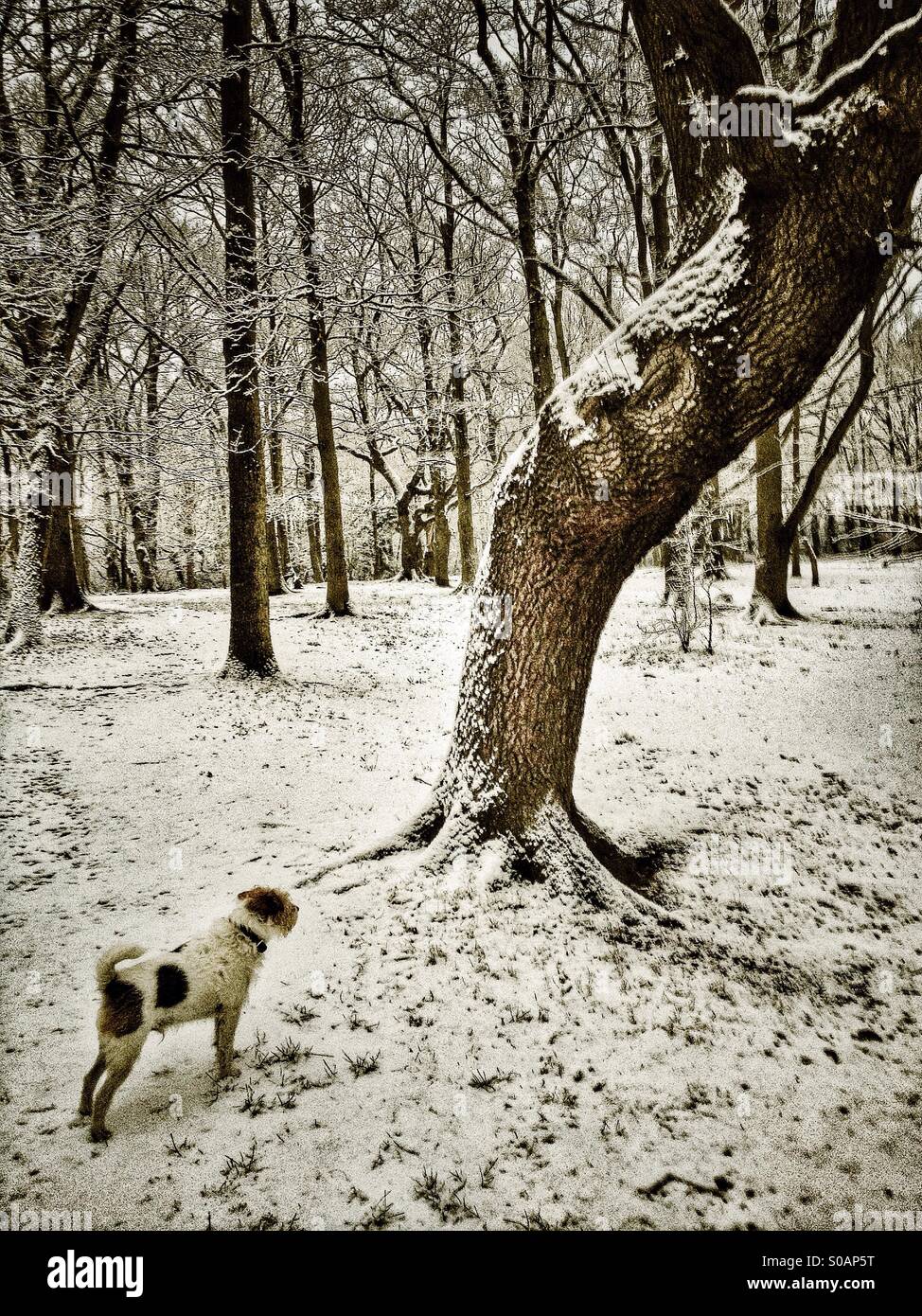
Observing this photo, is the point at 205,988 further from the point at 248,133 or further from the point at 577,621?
the point at 248,133

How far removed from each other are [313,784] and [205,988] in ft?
11.1

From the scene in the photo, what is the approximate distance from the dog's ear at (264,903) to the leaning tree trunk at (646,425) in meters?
1.55

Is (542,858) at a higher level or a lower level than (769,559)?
lower

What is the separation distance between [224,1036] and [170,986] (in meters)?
0.43

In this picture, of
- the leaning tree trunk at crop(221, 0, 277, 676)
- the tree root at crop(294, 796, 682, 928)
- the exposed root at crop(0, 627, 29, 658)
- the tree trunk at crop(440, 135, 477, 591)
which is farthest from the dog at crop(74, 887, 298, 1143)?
the tree trunk at crop(440, 135, 477, 591)

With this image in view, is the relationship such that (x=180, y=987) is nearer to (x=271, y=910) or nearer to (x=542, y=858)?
(x=271, y=910)

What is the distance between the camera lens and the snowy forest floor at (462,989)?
2.27m

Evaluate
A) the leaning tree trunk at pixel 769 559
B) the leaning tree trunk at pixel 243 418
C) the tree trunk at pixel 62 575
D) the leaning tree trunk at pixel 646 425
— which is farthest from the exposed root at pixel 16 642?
the leaning tree trunk at pixel 769 559

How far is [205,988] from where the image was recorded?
2617 mm

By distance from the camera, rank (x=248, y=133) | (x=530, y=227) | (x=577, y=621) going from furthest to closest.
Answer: (x=530, y=227), (x=248, y=133), (x=577, y=621)

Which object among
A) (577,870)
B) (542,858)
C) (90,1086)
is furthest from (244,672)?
(90,1086)

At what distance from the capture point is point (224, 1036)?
107 inches

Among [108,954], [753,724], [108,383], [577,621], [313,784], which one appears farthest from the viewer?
[108,383]
